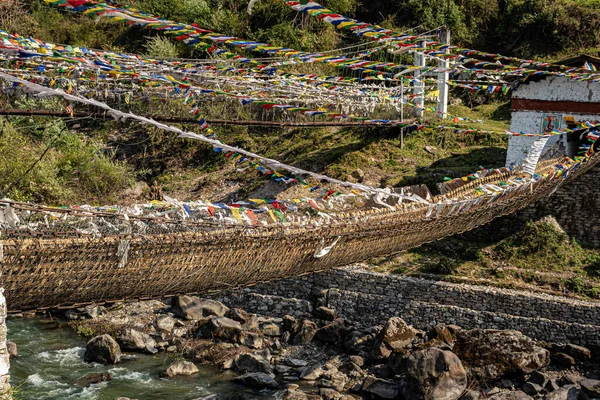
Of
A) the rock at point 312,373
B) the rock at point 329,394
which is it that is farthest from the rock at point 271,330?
the rock at point 329,394

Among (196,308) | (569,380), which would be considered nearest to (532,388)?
(569,380)

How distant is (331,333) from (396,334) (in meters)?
1.28

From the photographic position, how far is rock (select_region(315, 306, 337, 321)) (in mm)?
13305

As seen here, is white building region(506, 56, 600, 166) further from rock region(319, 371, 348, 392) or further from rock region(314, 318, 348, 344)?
rock region(319, 371, 348, 392)

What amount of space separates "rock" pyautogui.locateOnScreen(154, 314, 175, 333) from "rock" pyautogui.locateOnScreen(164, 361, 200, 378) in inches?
68.9

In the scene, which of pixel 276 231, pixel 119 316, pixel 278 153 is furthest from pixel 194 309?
pixel 278 153

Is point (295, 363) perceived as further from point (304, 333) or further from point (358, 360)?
point (358, 360)

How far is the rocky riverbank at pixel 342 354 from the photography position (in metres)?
10.4

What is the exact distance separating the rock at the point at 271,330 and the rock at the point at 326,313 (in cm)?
90

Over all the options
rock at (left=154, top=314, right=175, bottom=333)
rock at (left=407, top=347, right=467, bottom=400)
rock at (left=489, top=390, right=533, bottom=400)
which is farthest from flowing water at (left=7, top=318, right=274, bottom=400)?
rock at (left=489, top=390, right=533, bottom=400)

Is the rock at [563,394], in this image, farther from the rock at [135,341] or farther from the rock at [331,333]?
the rock at [135,341]

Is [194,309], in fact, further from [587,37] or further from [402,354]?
[587,37]

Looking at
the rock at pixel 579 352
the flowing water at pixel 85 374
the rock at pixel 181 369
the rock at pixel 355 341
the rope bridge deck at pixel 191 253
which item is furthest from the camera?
the rock at pixel 355 341

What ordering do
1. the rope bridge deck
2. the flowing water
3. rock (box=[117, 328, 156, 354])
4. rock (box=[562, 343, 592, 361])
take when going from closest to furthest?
the rope bridge deck → the flowing water → rock (box=[562, 343, 592, 361]) → rock (box=[117, 328, 156, 354])
